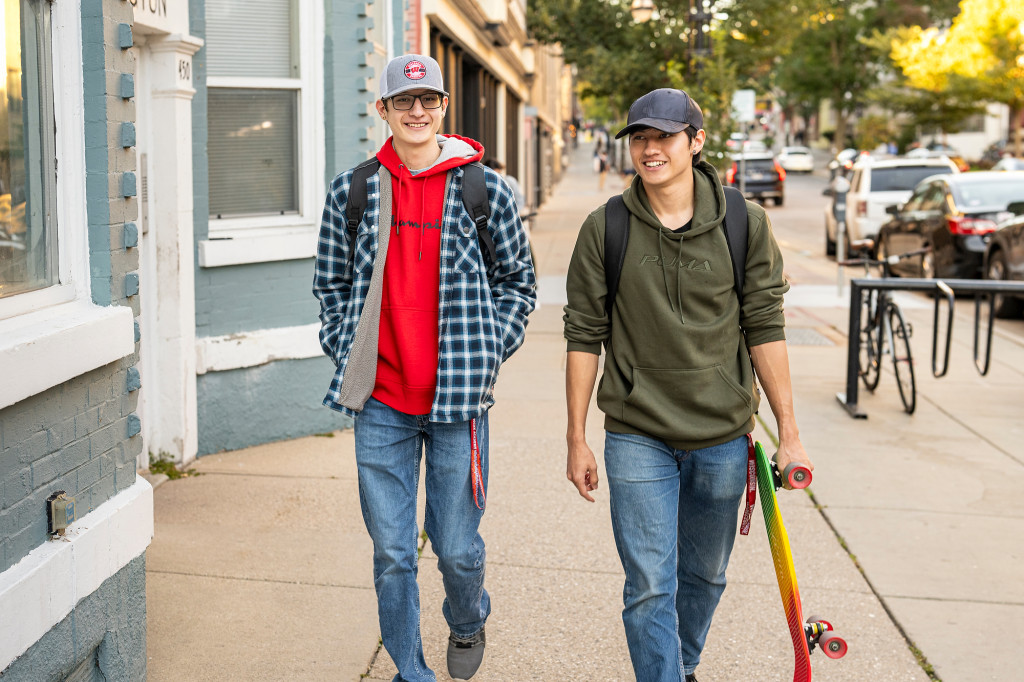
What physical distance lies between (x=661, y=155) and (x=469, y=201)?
597 millimetres

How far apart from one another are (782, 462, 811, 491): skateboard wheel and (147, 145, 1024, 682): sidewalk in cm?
109

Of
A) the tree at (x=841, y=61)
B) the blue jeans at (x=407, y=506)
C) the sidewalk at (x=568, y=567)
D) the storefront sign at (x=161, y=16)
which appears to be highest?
the tree at (x=841, y=61)

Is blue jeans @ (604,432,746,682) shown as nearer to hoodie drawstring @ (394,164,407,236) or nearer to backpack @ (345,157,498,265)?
backpack @ (345,157,498,265)

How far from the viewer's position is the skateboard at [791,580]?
3162 mm

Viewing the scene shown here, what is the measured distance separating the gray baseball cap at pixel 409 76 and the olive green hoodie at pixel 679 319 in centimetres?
61

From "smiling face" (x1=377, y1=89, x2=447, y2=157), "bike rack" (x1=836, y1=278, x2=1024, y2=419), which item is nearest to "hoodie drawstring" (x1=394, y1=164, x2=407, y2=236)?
"smiling face" (x1=377, y1=89, x2=447, y2=157)

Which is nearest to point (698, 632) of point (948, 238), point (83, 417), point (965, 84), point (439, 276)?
point (439, 276)

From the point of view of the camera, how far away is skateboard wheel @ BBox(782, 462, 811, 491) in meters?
3.15

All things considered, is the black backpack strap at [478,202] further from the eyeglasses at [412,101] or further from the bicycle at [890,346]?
the bicycle at [890,346]

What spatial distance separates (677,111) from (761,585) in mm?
2362

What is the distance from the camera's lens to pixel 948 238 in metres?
14.3

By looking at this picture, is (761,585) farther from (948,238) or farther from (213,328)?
(948,238)

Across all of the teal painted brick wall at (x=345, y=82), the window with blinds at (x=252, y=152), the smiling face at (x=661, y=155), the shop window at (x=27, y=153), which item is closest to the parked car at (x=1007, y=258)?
the teal painted brick wall at (x=345, y=82)

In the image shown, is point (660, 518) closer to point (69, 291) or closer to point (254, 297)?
point (69, 291)
